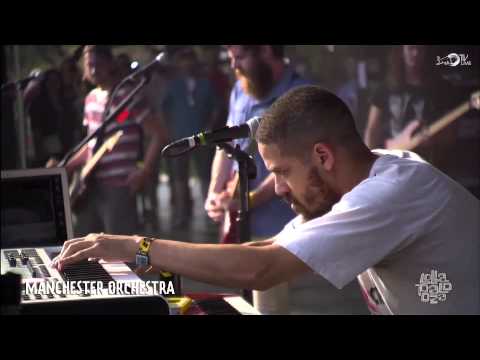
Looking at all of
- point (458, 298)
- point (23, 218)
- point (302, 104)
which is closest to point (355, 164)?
point (302, 104)

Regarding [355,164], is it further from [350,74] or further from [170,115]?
[170,115]

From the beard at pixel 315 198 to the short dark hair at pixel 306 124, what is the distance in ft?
0.27

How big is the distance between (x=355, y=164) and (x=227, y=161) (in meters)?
1.63

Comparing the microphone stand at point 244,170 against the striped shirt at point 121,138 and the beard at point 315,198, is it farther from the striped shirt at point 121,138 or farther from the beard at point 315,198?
the striped shirt at point 121,138

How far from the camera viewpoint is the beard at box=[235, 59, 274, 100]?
4.34m

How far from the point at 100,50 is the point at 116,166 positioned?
38.5 inches

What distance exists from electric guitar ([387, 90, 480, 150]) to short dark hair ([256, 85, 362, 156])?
2.86m

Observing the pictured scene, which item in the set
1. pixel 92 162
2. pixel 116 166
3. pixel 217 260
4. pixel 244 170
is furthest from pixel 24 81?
pixel 217 260

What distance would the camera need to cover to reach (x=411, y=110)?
5461mm

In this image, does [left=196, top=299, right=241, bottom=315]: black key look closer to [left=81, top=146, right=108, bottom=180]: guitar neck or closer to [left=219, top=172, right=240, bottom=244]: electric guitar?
[left=219, top=172, right=240, bottom=244]: electric guitar

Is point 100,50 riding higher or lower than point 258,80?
higher

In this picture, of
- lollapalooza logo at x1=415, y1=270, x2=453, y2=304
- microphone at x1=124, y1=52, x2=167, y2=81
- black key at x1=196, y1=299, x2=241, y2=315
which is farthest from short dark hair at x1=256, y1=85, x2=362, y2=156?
microphone at x1=124, y1=52, x2=167, y2=81

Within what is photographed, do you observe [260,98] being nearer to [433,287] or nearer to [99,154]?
[99,154]

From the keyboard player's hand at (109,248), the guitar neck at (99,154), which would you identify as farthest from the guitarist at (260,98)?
the keyboard player's hand at (109,248)
